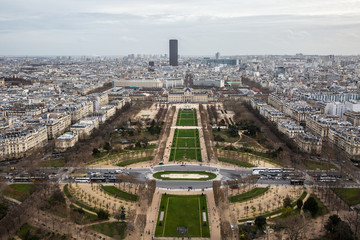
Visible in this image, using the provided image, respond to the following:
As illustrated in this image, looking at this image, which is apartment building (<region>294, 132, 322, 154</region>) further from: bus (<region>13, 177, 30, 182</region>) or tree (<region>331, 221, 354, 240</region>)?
bus (<region>13, 177, 30, 182</region>)

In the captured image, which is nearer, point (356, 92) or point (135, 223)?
point (135, 223)

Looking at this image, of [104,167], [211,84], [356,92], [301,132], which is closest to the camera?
[104,167]

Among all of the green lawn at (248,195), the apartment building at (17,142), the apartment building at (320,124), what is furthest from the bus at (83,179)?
the apartment building at (320,124)

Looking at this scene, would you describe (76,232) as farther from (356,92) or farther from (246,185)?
(356,92)

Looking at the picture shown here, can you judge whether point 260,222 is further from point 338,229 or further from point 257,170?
point 257,170

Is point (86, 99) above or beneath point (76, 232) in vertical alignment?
above

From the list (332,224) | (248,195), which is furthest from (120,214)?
(332,224)

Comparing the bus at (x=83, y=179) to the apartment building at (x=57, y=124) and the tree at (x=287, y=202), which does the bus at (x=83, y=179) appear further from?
the tree at (x=287, y=202)

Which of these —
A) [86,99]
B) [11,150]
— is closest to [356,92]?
[86,99]
